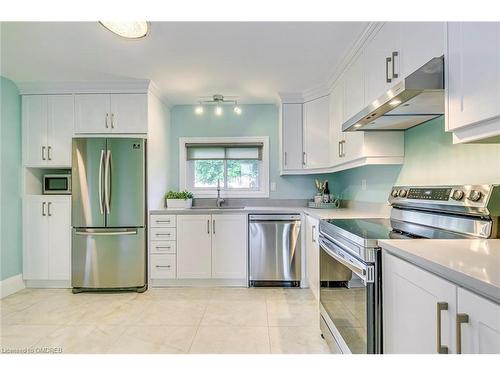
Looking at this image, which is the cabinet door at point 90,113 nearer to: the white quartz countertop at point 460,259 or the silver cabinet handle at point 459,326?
the white quartz countertop at point 460,259

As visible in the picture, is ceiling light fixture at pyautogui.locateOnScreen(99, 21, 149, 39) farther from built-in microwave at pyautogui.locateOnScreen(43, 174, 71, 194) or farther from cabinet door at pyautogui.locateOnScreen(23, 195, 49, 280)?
cabinet door at pyautogui.locateOnScreen(23, 195, 49, 280)

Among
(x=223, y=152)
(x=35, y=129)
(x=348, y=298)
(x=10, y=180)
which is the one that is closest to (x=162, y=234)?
(x=223, y=152)

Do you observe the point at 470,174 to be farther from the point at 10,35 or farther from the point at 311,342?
the point at 10,35

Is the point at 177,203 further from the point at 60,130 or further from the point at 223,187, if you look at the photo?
the point at 60,130

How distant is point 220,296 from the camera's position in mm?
3057

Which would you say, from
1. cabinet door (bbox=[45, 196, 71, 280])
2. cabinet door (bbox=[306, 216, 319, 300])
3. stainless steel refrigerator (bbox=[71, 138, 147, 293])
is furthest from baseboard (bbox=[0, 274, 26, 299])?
cabinet door (bbox=[306, 216, 319, 300])

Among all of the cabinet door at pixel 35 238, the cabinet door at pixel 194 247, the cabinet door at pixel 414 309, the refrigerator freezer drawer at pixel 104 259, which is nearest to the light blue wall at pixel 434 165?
the cabinet door at pixel 414 309

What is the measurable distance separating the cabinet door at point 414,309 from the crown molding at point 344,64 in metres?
1.70

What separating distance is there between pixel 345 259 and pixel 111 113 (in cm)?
305

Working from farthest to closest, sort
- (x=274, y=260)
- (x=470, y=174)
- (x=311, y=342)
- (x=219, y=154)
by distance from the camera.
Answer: (x=219, y=154)
(x=274, y=260)
(x=311, y=342)
(x=470, y=174)

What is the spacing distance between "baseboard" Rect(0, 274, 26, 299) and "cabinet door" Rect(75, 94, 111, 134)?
6.01 ft

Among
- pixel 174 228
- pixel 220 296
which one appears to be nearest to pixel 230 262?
pixel 220 296

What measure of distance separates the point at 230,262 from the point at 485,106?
9.30ft

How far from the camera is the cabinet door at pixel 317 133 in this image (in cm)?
342
